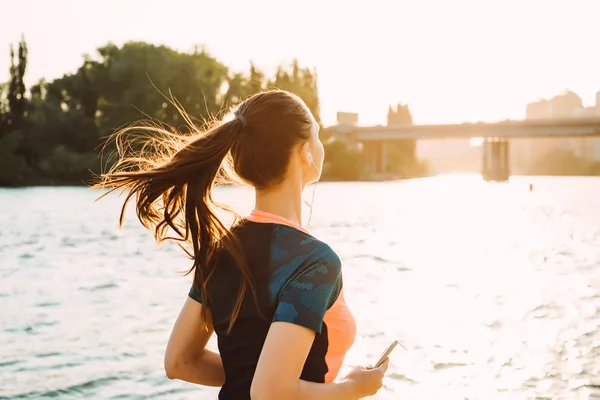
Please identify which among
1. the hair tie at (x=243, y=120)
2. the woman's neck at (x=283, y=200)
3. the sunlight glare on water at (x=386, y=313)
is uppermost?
the hair tie at (x=243, y=120)

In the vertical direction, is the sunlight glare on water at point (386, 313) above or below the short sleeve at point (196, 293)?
below

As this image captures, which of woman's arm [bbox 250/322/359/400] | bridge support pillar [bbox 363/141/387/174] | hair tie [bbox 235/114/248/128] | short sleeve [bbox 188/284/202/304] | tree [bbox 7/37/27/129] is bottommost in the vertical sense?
woman's arm [bbox 250/322/359/400]

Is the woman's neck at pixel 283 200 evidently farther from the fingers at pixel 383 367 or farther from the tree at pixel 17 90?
the tree at pixel 17 90

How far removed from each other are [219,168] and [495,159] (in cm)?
9273

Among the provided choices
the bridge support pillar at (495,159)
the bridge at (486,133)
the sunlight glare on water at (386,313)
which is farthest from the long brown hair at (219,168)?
the bridge support pillar at (495,159)

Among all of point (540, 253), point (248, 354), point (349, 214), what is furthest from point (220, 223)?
point (349, 214)

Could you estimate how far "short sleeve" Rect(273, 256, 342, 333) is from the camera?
1.97m

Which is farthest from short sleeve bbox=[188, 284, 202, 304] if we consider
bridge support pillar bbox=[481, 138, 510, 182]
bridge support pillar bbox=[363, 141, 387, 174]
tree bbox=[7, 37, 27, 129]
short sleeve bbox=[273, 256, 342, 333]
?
bridge support pillar bbox=[363, 141, 387, 174]

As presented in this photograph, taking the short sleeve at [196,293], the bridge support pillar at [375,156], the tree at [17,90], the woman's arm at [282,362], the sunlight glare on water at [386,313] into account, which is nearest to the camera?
the woman's arm at [282,362]

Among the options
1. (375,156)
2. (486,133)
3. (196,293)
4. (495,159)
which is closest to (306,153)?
(196,293)

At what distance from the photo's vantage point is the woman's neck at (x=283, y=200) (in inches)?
87.8

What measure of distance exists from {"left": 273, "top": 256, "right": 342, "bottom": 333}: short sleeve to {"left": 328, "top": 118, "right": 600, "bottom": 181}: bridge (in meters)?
78.3

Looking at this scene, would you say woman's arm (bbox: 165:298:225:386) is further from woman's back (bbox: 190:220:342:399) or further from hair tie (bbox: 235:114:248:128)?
hair tie (bbox: 235:114:248:128)

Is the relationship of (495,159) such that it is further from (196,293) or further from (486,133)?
(196,293)
